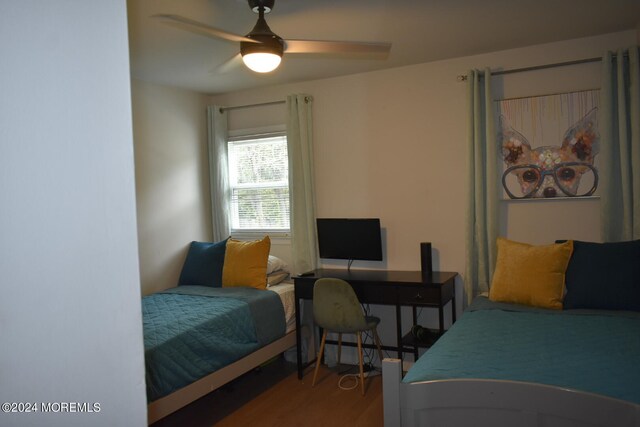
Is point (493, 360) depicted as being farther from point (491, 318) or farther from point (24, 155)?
point (24, 155)

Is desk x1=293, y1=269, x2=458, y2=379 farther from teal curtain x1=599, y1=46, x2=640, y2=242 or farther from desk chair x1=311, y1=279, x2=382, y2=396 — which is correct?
teal curtain x1=599, y1=46, x2=640, y2=242

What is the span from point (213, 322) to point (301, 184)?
5.41ft

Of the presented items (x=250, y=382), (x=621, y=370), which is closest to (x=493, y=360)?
(x=621, y=370)

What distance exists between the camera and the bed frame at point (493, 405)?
1.73m

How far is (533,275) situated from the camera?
10.3 feet

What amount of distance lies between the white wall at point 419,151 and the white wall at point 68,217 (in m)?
3.32

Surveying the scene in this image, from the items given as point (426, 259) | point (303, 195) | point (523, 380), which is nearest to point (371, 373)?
point (426, 259)

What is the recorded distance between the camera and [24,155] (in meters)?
0.63

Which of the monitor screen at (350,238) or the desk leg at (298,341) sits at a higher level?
the monitor screen at (350,238)

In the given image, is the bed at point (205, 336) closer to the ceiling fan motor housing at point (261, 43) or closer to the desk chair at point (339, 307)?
the desk chair at point (339, 307)

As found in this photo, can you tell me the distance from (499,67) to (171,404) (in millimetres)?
3258

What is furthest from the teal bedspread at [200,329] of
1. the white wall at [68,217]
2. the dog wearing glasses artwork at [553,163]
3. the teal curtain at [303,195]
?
the white wall at [68,217]

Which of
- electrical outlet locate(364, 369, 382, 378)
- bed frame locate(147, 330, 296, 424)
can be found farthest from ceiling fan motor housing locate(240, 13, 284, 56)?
electrical outlet locate(364, 369, 382, 378)

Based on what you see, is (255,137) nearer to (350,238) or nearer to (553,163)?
(350,238)
